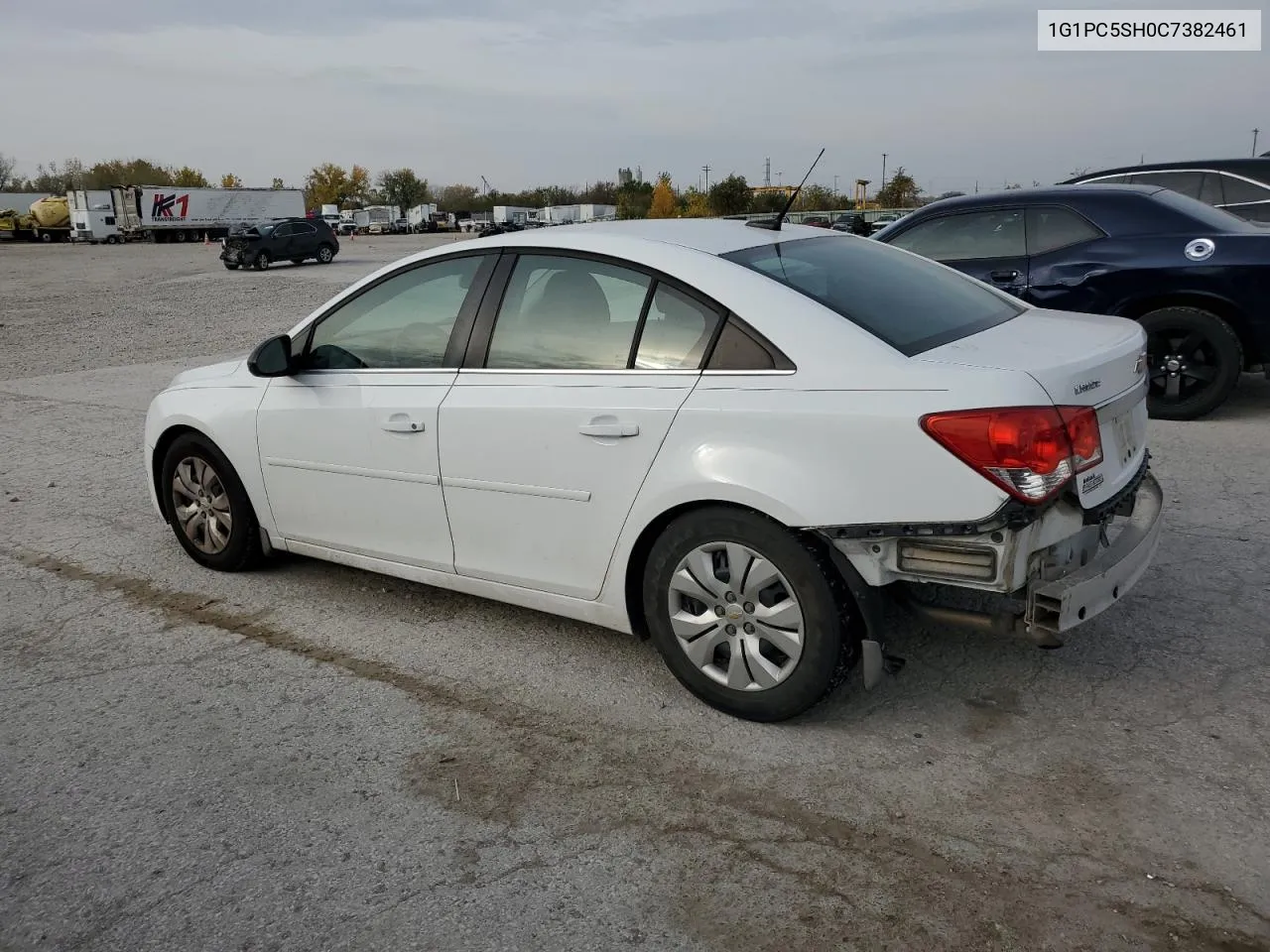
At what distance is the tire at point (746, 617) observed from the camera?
10.4 feet

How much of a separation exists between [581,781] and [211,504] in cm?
274

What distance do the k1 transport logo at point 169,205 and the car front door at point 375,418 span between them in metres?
59.5

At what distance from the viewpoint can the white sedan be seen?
2.99 meters

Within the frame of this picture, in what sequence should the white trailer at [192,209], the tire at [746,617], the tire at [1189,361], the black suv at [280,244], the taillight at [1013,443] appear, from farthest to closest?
the white trailer at [192,209]
the black suv at [280,244]
the tire at [1189,361]
the tire at [746,617]
the taillight at [1013,443]

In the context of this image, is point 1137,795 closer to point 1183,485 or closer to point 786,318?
point 786,318

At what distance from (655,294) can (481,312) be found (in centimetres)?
79

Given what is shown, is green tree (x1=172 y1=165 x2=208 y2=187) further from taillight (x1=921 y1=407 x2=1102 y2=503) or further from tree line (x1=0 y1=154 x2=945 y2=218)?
taillight (x1=921 y1=407 x2=1102 y2=503)

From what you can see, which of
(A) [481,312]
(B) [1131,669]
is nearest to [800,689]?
(B) [1131,669]

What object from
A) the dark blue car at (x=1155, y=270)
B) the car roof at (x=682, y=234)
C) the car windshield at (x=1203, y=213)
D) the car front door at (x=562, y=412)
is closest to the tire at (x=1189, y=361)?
the dark blue car at (x=1155, y=270)

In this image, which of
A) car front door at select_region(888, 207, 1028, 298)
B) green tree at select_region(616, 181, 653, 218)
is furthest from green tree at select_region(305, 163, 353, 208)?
car front door at select_region(888, 207, 1028, 298)

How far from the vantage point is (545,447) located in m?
3.65

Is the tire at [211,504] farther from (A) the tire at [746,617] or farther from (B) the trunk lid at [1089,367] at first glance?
(B) the trunk lid at [1089,367]

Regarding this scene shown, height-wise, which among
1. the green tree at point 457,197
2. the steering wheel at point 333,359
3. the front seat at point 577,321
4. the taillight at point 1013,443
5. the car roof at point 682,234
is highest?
the green tree at point 457,197

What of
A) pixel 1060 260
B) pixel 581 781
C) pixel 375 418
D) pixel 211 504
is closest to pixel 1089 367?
pixel 581 781
